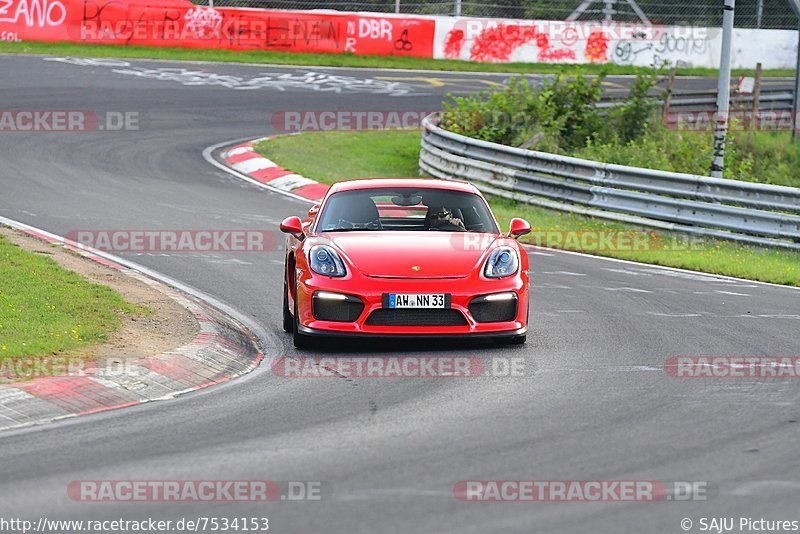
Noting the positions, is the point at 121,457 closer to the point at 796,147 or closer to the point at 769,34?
the point at 796,147

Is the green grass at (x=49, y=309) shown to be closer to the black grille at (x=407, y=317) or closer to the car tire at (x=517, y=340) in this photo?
the black grille at (x=407, y=317)

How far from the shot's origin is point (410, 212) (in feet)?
37.4

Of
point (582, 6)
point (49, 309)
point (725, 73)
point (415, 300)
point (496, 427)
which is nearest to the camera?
point (496, 427)

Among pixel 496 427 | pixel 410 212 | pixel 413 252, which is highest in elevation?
pixel 410 212

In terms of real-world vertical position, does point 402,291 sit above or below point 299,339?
above

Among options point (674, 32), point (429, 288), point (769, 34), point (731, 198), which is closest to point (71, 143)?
point (731, 198)

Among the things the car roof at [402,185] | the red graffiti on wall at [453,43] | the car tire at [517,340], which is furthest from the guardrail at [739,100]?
the car tire at [517,340]

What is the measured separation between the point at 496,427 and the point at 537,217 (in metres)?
11.9

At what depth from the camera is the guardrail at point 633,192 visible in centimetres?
1631

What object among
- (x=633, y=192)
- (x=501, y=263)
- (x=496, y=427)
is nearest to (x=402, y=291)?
(x=501, y=263)

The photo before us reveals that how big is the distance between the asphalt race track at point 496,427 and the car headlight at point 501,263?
1.88ft

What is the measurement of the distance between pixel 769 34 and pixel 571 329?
3318 cm

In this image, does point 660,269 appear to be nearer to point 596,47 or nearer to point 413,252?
point 413,252

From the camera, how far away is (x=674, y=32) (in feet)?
129
